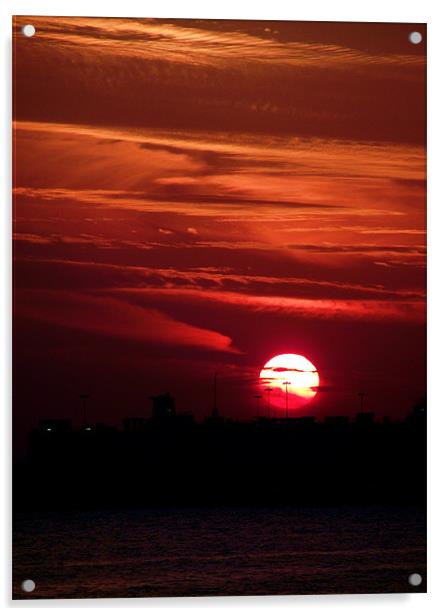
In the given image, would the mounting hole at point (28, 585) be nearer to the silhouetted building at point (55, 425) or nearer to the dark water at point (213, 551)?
the dark water at point (213, 551)

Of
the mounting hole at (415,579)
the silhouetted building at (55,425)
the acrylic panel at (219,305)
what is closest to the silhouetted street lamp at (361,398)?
the acrylic panel at (219,305)

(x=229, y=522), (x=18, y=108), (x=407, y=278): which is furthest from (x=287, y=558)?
(x=18, y=108)

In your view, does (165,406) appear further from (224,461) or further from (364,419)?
(364,419)

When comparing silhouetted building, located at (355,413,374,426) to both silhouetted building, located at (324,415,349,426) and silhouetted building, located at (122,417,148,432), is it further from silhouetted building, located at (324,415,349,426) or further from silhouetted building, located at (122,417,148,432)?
silhouetted building, located at (122,417,148,432)

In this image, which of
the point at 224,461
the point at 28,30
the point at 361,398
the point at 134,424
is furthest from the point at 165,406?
the point at 28,30

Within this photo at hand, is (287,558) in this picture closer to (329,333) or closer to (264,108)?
(329,333)
